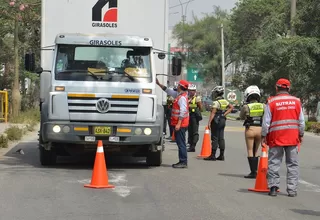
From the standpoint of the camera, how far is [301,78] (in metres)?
33.4

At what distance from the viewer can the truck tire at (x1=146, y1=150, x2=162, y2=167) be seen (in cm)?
1395

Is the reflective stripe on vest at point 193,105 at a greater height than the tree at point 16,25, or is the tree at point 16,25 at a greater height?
the tree at point 16,25

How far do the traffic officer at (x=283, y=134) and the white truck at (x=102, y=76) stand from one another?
10.1ft

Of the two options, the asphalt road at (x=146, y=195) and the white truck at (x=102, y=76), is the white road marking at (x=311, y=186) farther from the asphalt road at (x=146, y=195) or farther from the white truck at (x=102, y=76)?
the white truck at (x=102, y=76)

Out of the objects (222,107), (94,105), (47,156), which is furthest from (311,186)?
(47,156)

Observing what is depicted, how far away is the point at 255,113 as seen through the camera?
12.4m

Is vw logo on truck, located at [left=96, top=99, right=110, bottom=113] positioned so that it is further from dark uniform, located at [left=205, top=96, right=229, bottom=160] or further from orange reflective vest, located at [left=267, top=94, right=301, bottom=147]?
orange reflective vest, located at [left=267, top=94, right=301, bottom=147]

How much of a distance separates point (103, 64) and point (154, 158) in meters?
2.24

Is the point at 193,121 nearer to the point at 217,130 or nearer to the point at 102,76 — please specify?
the point at 217,130

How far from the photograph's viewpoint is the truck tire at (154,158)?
45.8ft

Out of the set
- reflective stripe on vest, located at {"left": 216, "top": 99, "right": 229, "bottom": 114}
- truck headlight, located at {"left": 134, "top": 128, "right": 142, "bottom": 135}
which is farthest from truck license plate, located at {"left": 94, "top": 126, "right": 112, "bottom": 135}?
reflective stripe on vest, located at {"left": 216, "top": 99, "right": 229, "bottom": 114}

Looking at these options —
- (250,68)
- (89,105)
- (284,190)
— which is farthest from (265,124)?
(250,68)

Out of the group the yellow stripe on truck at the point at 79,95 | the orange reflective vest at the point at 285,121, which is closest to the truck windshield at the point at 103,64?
the yellow stripe on truck at the point at 79,95

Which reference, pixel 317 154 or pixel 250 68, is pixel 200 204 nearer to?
pixel 317 154
